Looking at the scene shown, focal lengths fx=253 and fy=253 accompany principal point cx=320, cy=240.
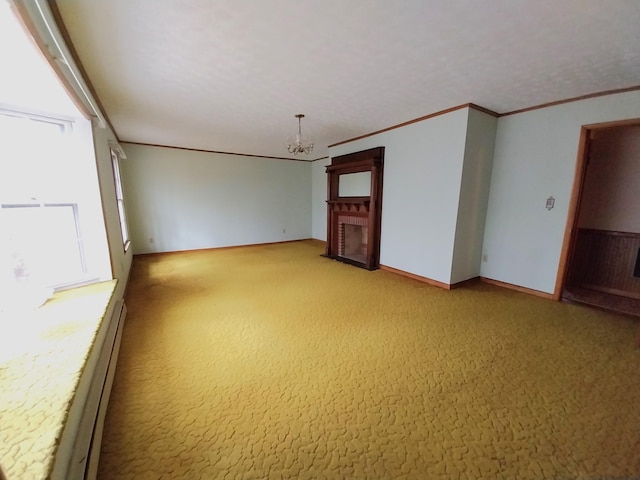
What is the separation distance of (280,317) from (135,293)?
6.92 ft

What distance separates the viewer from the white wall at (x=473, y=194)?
3.23 metres

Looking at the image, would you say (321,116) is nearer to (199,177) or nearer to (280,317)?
(280,317)

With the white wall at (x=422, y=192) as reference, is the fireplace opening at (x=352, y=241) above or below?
below

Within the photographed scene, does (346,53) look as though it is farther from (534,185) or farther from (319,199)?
(319,199)

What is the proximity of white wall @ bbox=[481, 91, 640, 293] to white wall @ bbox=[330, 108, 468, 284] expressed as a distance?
74 centimetres

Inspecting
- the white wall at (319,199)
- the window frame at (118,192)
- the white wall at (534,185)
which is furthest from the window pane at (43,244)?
the white wall at (319,199)

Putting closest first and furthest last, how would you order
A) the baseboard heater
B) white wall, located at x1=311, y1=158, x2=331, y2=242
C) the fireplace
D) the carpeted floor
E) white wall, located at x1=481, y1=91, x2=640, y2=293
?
the baseboard heater
the carpeted floor
white wall, located at x1=481, y1=91, x2=640, y2=293
the fireplace
white wall, located at x1=311, y1=158, x2=331, y2=242

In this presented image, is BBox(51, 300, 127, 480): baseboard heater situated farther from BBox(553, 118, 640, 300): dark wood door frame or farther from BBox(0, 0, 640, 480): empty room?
BBox(553, 118, 640, 300): dark wood door frame

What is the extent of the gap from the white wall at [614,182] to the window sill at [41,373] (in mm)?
5199

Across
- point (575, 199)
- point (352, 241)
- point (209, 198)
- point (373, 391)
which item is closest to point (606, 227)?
point (575, 199)

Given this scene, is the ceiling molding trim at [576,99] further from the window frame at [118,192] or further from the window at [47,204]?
the window frame at [118,192]

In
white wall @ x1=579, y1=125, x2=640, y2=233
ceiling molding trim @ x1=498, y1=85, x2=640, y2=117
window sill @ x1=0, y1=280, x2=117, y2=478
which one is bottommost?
window sill @ x1=0, y1=280, x2=117, y2=478

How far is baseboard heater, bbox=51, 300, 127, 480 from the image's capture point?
101 centimetres

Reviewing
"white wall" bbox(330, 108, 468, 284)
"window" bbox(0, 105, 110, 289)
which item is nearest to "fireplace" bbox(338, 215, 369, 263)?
"white wall" bbox(330, 108, 468, 284)
